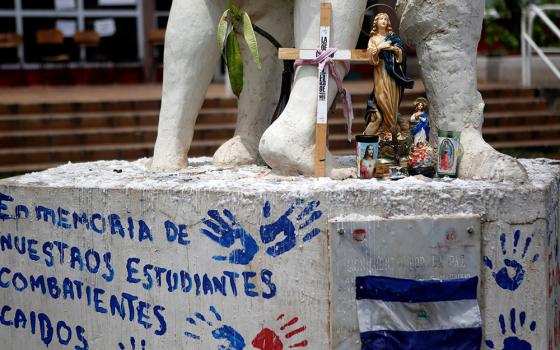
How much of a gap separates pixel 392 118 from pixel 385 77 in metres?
0.19

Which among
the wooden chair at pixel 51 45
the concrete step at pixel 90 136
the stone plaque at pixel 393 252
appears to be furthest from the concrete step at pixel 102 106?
the stone plaque at pixel 393 252

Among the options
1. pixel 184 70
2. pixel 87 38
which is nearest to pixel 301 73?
pixel 184 70

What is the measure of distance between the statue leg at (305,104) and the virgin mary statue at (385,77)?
123 mm

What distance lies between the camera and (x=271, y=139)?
3.90m

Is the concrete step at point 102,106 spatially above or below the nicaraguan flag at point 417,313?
above

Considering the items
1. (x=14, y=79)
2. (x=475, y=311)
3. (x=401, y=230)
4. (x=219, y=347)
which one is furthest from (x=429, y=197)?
(x=14, y=79)

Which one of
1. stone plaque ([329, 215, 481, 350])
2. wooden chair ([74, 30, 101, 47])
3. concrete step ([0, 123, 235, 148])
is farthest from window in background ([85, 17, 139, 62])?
stone plaque ([329, 215, 481, 350])

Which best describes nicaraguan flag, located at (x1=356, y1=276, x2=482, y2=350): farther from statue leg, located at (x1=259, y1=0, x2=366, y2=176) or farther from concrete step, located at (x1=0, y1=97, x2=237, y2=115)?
concrete step, located at (x1=0, y1=97, x2=237, y2=115)

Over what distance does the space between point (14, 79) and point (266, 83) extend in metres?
11.4

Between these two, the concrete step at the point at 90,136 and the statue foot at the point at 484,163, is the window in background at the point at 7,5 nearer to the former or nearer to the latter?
the concrete step at the point at 90,136

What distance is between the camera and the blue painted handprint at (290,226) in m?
3.55

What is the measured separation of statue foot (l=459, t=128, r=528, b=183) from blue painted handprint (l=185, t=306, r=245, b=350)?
120cm

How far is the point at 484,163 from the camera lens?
3816 millimetres

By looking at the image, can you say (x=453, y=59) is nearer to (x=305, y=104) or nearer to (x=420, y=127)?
(x=420, y=127)
